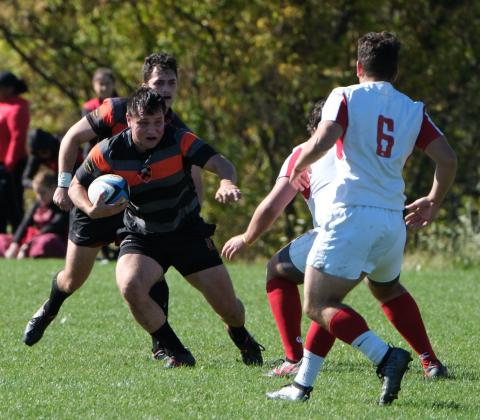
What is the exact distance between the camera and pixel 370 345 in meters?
5.66

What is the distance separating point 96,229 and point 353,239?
7.72 ft

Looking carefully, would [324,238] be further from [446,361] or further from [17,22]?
[17,22]

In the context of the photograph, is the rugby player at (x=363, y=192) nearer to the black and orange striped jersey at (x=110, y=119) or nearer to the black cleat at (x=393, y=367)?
the black cleat at (x=393, y=367)

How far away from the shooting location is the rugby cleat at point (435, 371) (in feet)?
22.0

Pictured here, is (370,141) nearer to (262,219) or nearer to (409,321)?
(262,219)

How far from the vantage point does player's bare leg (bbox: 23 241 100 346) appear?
7.58 meters

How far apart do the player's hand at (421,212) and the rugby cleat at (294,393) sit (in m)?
0.99

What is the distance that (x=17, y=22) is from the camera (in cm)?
1927

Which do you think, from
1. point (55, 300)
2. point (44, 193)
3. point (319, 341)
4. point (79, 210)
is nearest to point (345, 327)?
point (319, 341)

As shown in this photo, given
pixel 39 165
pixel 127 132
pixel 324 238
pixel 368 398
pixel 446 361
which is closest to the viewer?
pixel 324 238

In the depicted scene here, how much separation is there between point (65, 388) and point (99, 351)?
1426 mm

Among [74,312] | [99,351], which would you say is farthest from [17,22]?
[99,351]

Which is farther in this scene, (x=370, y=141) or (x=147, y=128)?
(x=147, y=128)

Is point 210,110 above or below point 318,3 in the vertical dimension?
below
